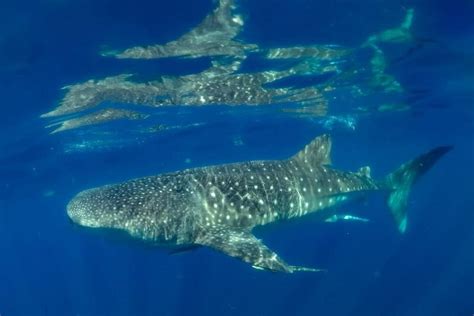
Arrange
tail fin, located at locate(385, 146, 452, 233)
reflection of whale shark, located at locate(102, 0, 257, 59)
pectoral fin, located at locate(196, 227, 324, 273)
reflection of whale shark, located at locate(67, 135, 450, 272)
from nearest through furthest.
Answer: pectoral fin, located at locate(196, 227, 324, 273) → reflection of whale shark, located at locate(67, 135, 450, 272) → reflection of whale shark, located at locate(102, 0, 257, 59) → tail fin, located at locate(385, 146, 452, 233)

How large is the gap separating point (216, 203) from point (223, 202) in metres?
0.19

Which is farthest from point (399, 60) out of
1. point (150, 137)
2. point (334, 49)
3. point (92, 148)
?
point (92, 148)

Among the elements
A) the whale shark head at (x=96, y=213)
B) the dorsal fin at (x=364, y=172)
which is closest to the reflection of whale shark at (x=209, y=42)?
the whale shark head at (x=96, y=213)

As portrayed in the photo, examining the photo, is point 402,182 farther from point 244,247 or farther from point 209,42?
point 244,247

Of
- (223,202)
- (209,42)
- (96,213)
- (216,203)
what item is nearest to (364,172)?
(223,202)

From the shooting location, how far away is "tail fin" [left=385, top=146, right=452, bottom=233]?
606 inches

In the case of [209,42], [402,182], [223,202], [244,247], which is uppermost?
[209,42]

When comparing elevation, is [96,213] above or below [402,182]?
above

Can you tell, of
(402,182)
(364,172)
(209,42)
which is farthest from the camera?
(402,182)

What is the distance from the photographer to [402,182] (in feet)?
53.8

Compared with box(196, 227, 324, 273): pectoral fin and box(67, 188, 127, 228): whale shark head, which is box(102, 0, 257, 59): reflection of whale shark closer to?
box(67, 188, 127, 228): whale shark head

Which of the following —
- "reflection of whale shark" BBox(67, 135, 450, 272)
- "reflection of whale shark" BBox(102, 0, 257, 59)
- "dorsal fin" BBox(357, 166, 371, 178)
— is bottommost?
"dorsal fin" BBox(357, 166, 371, 178)

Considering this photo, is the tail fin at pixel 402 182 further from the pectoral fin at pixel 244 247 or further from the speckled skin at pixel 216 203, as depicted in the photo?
the pectoral fin at pixel 244 247

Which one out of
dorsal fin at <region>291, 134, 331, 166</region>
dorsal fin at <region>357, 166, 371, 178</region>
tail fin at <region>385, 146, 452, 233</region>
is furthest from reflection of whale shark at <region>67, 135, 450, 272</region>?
dorsal fin at <region>357, 166, 371, 178</region>
